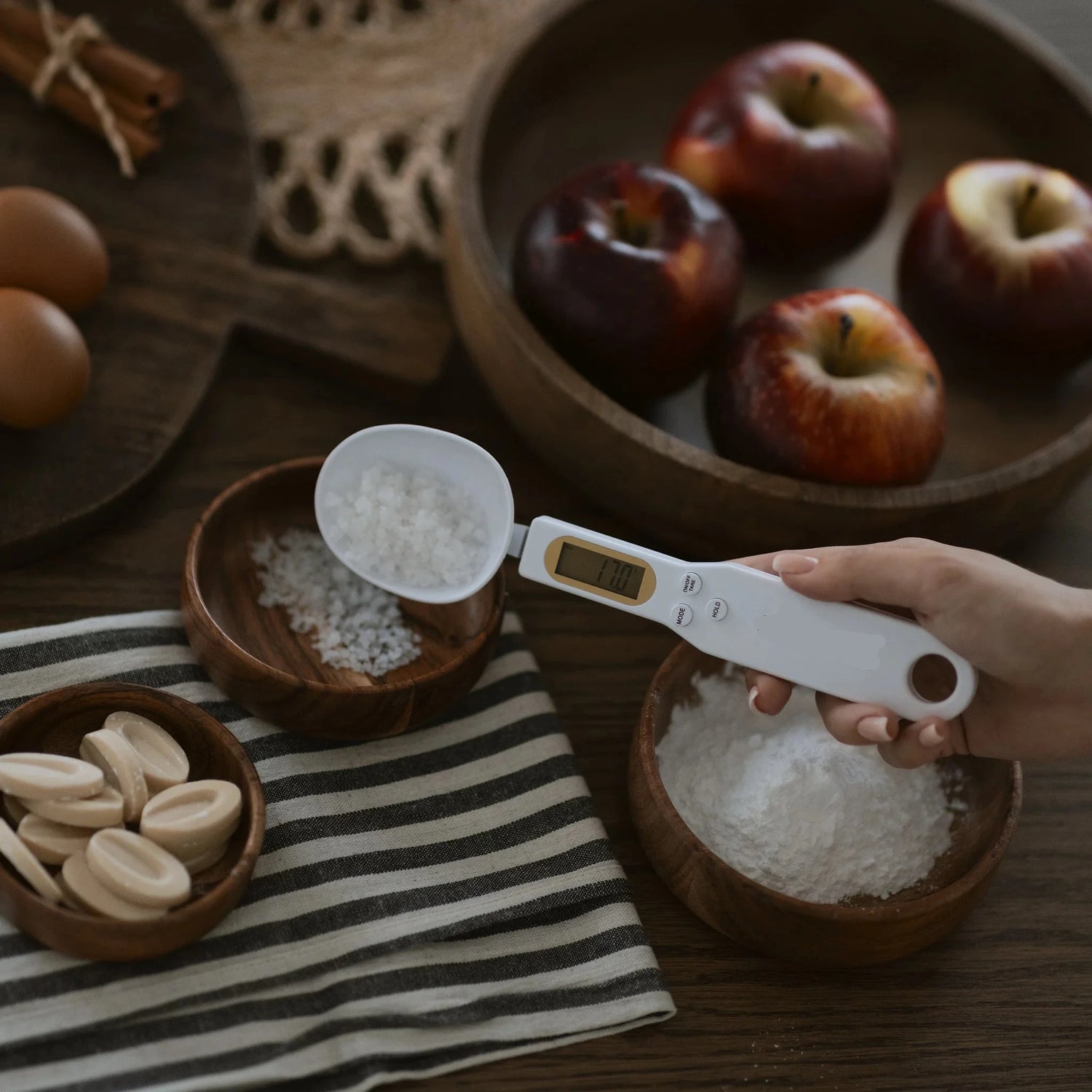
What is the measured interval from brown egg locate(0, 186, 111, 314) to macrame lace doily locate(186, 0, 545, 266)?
20 cm

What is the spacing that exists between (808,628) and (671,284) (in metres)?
0.29

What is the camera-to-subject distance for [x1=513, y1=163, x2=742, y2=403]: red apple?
0.87 meters

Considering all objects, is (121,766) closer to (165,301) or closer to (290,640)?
(290,640)

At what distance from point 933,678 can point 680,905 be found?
21 centimetres

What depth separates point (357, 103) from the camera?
3.73 ft

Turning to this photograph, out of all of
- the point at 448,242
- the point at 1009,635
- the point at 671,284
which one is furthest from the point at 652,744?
the point at 448,242

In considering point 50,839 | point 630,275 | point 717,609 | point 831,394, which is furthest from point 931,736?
point 50,839

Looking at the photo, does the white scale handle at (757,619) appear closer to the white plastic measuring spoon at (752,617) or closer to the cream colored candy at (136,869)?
the white plastic measuring spoon at (752,617)

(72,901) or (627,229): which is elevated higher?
(627,229)

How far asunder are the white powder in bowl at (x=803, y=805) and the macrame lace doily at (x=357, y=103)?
0.54 metres

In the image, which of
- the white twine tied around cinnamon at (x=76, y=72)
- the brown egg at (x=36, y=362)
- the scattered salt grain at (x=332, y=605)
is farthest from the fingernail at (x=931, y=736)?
the white twine tied around cinnamon at (x=76, y=72)

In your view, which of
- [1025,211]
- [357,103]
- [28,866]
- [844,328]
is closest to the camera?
[28,866]

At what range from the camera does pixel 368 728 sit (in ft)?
2.52

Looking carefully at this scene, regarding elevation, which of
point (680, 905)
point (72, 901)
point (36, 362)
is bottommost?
point (680, 905)
